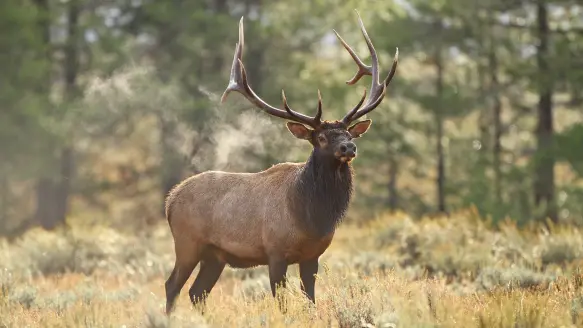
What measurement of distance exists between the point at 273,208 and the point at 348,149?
980mm

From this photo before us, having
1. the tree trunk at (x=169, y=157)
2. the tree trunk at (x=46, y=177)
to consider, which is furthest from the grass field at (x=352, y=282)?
the tree trunk at (x=46, y=177)

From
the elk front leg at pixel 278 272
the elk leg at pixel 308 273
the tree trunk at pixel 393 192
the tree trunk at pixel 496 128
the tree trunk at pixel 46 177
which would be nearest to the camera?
the elk front leg at pixel 278 272

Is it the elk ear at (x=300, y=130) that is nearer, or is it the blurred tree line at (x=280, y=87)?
the elk ear at (x=300, y=130)

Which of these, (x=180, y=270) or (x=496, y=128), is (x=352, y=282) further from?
(x=496, y=128)

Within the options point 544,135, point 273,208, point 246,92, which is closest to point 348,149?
point 273,208

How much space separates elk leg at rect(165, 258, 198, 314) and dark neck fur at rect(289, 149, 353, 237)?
134cm

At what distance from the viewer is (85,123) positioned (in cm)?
2162

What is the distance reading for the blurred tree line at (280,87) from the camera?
18.6 metres

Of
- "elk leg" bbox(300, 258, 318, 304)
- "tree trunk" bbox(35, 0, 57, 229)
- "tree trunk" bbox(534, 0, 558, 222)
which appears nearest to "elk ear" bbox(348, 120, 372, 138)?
"elk leg" bbox(300, 258, 318, 304)

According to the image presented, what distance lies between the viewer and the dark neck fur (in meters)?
7.52

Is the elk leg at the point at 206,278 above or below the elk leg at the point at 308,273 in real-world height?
below

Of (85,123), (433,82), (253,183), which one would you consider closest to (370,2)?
(433,82)

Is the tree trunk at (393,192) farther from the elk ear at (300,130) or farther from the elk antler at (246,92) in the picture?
the elk ear at (300,130)

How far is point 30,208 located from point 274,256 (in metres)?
25.8
